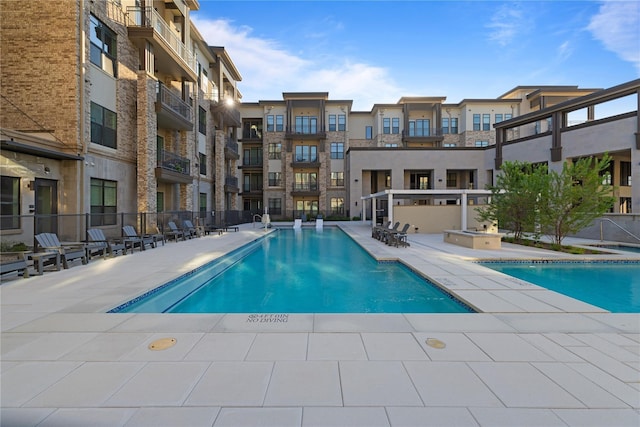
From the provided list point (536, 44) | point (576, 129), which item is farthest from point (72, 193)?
point (576, 129)

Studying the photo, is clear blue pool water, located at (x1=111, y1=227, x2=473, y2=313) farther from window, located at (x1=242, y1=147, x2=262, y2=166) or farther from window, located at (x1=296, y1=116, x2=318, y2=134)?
window, located at (x1=242, y1=147, x2=262, y2=166)

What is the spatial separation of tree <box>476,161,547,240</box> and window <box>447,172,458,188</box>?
69.8 feet

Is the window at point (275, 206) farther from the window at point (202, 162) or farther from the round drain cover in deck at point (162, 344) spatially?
the round drain cover in deck at point (162, 344)

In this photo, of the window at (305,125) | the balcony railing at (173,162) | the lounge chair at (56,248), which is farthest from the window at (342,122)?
the lounge chair at (56,248)

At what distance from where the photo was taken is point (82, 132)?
43.7 feet

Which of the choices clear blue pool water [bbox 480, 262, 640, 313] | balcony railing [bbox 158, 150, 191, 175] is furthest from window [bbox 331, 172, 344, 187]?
clear blue pool water [bbox 480, 262, 640, 313]

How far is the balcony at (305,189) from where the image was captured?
37.6 m

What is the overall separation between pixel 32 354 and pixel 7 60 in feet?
49.4

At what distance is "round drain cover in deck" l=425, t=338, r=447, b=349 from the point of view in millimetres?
4066

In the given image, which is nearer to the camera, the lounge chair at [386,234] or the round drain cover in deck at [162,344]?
the round drain cover in deck at [162,344]

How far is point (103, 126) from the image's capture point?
49.4 ft

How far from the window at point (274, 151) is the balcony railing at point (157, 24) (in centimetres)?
1761

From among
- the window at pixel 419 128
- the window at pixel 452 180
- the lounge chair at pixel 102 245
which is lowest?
the lounge chair at pixel 102 245

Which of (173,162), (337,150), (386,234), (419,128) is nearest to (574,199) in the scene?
(386,234)
